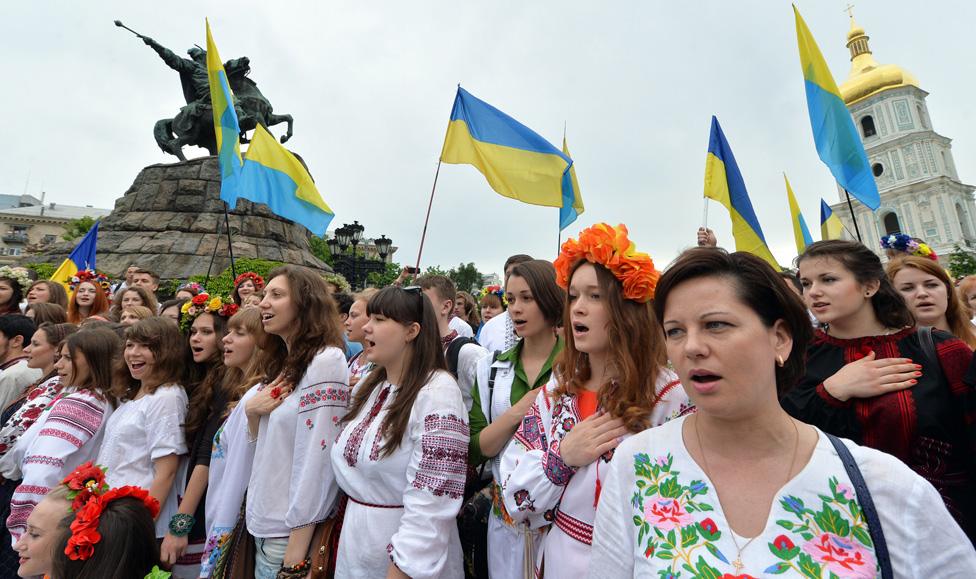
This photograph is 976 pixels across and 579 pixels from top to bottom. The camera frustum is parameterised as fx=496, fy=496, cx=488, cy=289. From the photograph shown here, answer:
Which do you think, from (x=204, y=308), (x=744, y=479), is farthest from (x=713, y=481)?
(x=204, y=308)

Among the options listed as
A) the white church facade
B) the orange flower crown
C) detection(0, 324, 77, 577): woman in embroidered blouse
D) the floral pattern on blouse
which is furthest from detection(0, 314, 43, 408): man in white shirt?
the white church facade

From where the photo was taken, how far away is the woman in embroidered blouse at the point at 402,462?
Result: 218 cm

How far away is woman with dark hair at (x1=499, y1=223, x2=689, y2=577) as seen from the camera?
1872 millimetres

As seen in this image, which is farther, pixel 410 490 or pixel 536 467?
pixel 410 490

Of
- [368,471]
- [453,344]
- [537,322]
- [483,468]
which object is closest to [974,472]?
[537,322]

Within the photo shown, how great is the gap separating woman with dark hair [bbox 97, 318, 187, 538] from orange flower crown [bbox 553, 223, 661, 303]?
3.03 m

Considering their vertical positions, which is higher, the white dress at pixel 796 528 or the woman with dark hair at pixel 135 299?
the woman with dark hair at pixel 135 299

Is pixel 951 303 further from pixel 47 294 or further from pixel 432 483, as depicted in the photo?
pixel 47 294

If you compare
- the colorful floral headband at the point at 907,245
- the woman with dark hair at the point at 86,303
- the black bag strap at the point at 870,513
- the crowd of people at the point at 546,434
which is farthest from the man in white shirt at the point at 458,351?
the woman with dark hair at the point at 86,303

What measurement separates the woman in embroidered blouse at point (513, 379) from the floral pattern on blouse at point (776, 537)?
1.06 metres

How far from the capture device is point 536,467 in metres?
1.95

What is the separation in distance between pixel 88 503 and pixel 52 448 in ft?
4.48

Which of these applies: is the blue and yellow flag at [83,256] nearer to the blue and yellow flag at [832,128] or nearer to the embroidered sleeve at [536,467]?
the embroidered sleeve at [536,467]

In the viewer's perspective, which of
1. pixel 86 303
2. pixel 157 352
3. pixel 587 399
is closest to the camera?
pixel 587 399
